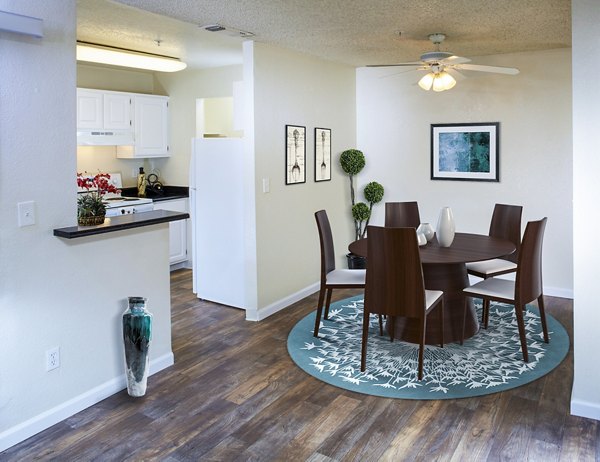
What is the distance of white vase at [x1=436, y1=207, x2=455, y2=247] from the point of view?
13.4 ft

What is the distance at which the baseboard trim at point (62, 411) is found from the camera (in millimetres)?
2750

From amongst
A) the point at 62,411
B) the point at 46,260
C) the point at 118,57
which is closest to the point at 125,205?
the point at 118,57

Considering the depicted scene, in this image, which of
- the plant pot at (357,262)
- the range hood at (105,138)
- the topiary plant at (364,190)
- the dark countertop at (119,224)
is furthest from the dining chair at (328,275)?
the range hood at (105,138)

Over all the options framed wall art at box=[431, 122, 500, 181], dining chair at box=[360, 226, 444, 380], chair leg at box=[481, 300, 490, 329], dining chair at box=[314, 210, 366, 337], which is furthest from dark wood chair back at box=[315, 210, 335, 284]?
framed wall art at box=[431, 122, 500, 181]

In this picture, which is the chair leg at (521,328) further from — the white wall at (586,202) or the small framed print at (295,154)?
the small framed print at (295,154)

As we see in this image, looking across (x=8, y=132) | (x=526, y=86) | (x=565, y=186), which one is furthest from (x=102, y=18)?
(x=565, y=186)

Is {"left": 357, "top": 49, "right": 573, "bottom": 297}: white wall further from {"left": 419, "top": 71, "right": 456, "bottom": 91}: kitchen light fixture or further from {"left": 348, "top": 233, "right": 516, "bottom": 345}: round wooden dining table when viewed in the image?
{"left": 348, "top": 233, "right": 516, "bottom": 345}: round wooden dining table

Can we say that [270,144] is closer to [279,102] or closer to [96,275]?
[279,102]

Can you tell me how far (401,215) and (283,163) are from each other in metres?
1.20

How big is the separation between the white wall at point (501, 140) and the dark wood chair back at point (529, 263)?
1.63 metres

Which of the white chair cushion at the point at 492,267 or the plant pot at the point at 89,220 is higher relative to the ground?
the plant pot at the point at 89,220

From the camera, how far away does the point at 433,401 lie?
3.21m

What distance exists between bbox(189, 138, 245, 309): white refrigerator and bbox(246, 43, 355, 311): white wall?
0.83 feet

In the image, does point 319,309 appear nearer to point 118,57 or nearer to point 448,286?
point 448,286
